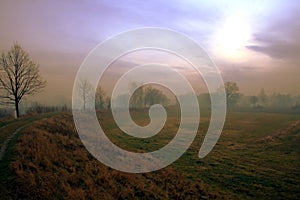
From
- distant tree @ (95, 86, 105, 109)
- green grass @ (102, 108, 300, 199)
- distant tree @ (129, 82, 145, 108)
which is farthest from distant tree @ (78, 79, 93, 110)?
green grass @ (102, 108, 300, 199)

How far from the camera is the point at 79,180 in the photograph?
13.2 metres

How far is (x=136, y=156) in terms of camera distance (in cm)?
2127

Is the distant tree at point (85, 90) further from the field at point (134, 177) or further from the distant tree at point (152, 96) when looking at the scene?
the field at point (134, 177)

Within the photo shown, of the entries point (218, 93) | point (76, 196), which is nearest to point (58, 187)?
point (76, 196)

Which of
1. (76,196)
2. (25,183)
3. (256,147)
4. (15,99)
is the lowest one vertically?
(256,147)

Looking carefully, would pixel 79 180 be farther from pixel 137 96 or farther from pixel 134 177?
pixel 137 96

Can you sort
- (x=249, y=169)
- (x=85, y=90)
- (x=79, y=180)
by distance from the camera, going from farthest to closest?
(x=85, y=90)
(x=249, y=169)
(x=79, y=180)

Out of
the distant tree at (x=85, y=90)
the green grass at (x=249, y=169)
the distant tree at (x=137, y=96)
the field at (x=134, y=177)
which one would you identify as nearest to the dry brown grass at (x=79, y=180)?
the field at (x=134, y=177)

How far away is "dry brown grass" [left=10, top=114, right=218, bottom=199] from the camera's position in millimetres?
11229

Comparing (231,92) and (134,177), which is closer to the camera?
(134,177)

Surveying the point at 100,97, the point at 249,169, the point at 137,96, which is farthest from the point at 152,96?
the point at 249,169

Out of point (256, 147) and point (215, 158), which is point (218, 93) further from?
point (215, 158)

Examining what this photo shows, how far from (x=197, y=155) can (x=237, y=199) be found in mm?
11229

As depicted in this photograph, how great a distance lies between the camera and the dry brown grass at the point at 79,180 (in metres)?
11.2
